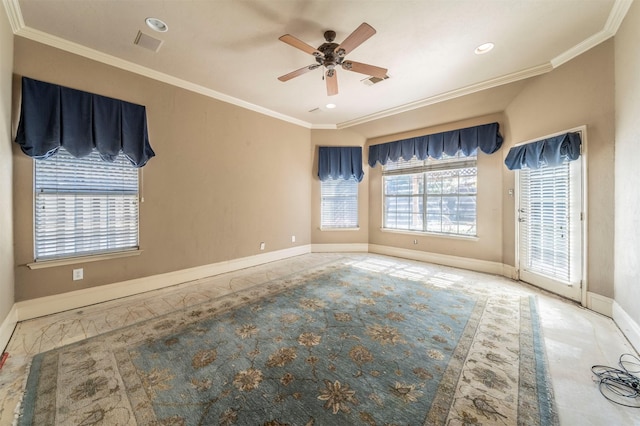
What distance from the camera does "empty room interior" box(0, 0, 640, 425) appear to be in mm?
2197

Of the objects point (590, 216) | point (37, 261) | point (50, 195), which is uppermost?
point (50, 195)

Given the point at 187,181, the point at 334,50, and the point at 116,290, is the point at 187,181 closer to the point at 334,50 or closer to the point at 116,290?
the point at 116,290

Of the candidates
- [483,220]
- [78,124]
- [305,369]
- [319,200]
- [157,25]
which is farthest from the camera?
[319,200]

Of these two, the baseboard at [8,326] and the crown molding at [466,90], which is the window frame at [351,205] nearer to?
the crown molding at [466,90]

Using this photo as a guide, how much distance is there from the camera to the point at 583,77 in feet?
9.41

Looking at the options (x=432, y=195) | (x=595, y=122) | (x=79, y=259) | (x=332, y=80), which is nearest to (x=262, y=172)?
(x=332, y=80)

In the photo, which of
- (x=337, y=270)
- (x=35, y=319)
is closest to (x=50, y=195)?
(x=35, y=319)

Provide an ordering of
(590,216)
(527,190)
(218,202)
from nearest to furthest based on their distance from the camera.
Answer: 1. (590,216)
2. (527,190)
3. (218,202)

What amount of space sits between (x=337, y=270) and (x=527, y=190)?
10.4 feet

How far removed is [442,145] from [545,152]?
5.67 ft

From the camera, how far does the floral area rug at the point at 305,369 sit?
1440mm

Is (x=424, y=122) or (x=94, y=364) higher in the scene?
(x=424, y=122)

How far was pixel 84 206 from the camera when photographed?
9.53 ft

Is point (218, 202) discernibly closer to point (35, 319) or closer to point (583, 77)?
point (35, 319)
